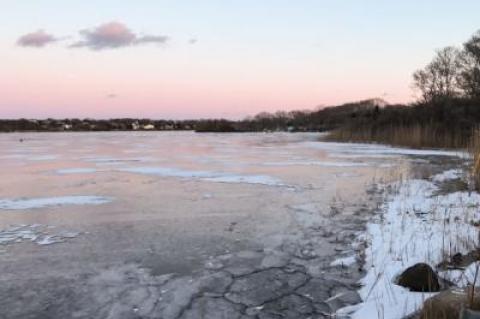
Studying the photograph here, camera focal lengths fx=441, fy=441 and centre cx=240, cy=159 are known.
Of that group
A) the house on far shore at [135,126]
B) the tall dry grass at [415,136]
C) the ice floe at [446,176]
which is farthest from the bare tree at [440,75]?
the house on far shore at [135,126]

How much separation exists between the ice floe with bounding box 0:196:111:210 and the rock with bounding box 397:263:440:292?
4.71 m

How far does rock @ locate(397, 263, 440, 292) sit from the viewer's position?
306 centimetres

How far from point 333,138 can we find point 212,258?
78.5ft

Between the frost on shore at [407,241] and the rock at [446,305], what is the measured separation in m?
0.23

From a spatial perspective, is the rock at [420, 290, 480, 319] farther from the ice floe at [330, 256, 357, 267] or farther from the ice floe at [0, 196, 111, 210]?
the ice floe at [0, 196, 111, 210]

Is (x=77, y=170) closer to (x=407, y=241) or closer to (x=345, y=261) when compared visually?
A: (x=345, y=261)

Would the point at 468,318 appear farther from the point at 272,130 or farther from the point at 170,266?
the point at 272,130

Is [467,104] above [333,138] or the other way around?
above

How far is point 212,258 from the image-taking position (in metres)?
4.04

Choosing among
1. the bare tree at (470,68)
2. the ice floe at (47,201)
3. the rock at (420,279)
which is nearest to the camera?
the rock at (420,279)

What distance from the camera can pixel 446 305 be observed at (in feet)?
7.90

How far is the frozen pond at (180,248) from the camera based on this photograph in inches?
121

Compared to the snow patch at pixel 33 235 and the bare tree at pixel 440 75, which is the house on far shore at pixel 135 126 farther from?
the snow patch at pixel 33 235

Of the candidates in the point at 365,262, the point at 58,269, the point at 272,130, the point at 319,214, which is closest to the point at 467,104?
the point at 319,214
